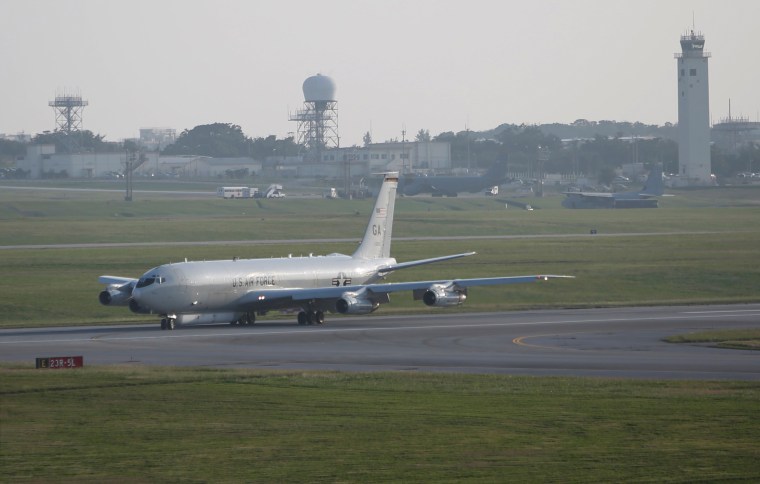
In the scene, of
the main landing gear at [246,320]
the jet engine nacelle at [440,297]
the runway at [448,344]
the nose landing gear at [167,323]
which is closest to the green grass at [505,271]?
the runway at [448,344]

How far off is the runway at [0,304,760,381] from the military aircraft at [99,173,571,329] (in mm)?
1048

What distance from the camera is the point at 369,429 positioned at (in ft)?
102

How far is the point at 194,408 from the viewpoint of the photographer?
34.1 meters

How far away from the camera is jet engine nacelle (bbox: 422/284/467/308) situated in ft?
215

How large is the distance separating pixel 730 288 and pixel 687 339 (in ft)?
118

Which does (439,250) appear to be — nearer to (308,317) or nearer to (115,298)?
(308,317)

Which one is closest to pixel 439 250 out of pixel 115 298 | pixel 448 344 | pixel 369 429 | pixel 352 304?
pixel 352 304

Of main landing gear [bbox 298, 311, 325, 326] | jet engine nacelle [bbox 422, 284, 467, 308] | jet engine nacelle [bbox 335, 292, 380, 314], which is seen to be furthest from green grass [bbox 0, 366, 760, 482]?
main landing gear [bbox 298, 311, 325, 326]

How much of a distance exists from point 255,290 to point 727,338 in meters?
23.8

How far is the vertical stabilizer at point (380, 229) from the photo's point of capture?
243ft

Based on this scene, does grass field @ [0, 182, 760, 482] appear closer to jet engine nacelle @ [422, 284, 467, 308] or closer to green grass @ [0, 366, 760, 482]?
green grass @ [0, 366, 760, 482]

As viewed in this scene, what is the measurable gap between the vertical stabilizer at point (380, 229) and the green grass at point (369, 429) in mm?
32253

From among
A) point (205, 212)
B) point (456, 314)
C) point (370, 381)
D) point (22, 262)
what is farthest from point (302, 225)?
point (370, 381)

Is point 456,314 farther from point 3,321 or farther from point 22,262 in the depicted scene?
point 22,262
